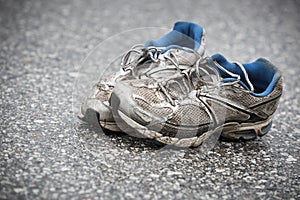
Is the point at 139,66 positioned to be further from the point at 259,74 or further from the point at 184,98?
the point at 259,74

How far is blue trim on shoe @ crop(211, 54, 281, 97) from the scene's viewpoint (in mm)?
1642

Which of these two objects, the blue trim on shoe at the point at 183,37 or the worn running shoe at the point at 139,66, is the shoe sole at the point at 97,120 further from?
the blue trim on shoe at the point at 183,37

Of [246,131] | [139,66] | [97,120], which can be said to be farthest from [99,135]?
[246,131]

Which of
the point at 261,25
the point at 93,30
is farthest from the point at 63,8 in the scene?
the point at 261,25

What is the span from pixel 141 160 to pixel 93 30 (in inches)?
64.2

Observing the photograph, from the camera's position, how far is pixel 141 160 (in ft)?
5.08

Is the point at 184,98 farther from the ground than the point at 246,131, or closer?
farther from the ground

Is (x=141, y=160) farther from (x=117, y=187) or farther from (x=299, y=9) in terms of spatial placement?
(x=299, y=9)

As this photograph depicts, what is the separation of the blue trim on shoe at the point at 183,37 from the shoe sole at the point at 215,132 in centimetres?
35

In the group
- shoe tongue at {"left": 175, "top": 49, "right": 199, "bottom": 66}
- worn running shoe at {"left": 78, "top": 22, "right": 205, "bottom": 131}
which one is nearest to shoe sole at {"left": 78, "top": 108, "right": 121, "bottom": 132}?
worn running shoe at {"left": 78, "top": 22, "right": 205, "bottom": 131}

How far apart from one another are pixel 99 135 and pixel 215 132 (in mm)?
404

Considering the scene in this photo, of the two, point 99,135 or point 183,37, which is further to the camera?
point 183,37

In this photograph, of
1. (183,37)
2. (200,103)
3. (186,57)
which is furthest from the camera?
(183,37)

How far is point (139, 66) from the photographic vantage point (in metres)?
1.71
